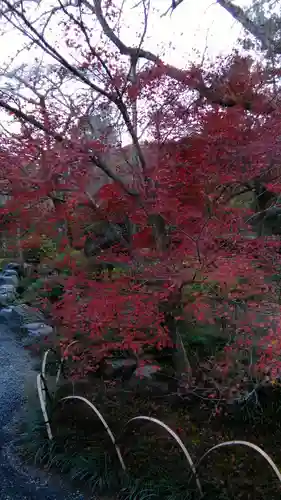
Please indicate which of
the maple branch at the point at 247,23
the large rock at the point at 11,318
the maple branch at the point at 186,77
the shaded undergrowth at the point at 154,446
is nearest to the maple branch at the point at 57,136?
the maple branch at the point at 186,77

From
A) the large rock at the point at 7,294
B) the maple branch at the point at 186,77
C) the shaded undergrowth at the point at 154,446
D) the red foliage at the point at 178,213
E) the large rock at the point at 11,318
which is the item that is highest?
the maple branch at the point at 186,77

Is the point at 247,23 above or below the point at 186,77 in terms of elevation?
above

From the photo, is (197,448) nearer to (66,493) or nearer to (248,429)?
(248,429)

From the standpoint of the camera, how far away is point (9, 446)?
5.36 meters

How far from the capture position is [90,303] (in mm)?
4828

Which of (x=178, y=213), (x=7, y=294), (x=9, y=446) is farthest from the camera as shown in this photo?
(x=7, y=294)

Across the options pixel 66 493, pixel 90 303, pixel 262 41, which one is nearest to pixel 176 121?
pixel 90 303

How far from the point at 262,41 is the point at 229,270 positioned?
5866 millimetres

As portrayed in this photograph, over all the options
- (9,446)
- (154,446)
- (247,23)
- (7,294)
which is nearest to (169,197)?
(154,446)

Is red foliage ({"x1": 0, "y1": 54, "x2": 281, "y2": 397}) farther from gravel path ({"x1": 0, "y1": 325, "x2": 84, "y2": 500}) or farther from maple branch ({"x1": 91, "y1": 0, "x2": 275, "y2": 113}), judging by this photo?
gravel path ({"x1": 0, "y1": 325, "x2": 84, "y2": 500})

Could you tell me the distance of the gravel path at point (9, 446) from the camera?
4.46m

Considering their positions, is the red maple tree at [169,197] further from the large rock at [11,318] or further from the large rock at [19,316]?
the large rock at [11,318]

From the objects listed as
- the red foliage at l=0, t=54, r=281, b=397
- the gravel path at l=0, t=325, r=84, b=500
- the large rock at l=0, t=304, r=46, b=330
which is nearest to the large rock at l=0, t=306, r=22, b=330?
the large rock at l=0, t=304, r=46, b=330

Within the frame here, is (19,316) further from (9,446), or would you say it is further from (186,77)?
(186,77)
